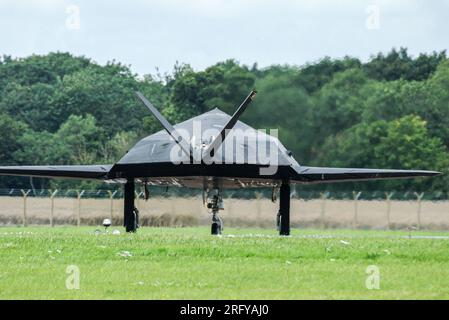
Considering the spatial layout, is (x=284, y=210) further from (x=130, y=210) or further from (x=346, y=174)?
(x=130, y=210)

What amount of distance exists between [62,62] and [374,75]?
40.6 m

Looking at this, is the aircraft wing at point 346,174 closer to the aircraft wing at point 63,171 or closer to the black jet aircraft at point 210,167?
the black jet aircraft at point 210,167

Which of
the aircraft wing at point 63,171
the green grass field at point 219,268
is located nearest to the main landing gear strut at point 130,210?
the aircraft wing at point 63,171

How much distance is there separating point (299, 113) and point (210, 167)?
539 inches

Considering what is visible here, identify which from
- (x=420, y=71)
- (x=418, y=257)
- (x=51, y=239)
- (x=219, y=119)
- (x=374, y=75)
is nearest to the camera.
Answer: (x=418, y=257)

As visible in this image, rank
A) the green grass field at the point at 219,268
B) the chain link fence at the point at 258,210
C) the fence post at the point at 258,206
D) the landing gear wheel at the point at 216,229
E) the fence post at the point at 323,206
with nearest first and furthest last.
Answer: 1. the green grass field at the point at 219,268
2. the landing gear wheel at the point at 216,229
3. the fence post at the point at 258,206
4. the chain link fence at the point at 258,210
5. the fence post at the point at 323,206

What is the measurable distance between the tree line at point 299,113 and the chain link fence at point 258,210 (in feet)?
6.09

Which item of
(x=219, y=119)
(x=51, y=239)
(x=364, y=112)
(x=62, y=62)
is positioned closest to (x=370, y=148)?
(x=364, y=112)

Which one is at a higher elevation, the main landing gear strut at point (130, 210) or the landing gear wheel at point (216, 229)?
the main landing gear strut at point (130, 210)

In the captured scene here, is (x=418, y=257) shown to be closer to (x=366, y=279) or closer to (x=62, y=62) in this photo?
(x=366, y=279)

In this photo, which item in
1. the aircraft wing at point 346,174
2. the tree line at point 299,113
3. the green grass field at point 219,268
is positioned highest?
the tree line at point 299,113

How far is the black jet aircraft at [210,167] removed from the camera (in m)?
29.7

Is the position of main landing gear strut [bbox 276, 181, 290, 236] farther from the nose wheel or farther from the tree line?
the tree line

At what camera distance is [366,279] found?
682 inches
